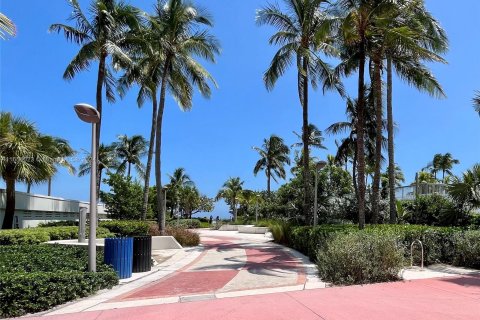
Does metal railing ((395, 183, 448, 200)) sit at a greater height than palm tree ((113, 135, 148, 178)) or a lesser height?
lesser

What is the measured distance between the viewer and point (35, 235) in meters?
15.9

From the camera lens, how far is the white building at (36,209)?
22.2m

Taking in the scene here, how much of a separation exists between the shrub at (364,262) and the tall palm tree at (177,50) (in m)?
12.5

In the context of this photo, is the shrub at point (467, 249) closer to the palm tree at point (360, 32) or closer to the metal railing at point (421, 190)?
the palm tree at point (360, 32)

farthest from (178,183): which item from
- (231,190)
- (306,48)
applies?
(306,48)

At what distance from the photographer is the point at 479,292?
827cm

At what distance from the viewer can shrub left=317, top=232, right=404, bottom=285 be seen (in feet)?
30.7

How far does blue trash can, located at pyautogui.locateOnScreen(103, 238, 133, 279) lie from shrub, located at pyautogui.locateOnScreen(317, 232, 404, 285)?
16.6 ft

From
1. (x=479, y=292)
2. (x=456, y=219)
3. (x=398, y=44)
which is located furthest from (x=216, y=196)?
(x=479, y=292)

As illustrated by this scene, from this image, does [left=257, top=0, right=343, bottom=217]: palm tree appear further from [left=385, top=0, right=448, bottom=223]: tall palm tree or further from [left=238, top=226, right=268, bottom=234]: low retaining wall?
[left=238, top=226, right=268, bottom=234]: low retaining wall

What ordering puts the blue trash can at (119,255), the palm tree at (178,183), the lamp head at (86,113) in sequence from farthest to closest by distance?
1. the palm tree at (178,183)
2. the blue trash can at (119,255)
3. the lamp head at (86,113)

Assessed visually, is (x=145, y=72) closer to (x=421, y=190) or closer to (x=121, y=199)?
(x=121, y=199)

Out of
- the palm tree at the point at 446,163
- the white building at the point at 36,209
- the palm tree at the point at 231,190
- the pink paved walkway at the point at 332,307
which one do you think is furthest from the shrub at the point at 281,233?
the palm tree at the point at 446,163

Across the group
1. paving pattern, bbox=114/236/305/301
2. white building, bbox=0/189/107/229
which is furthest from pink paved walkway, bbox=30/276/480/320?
white building, bbox=0/189/107/229
